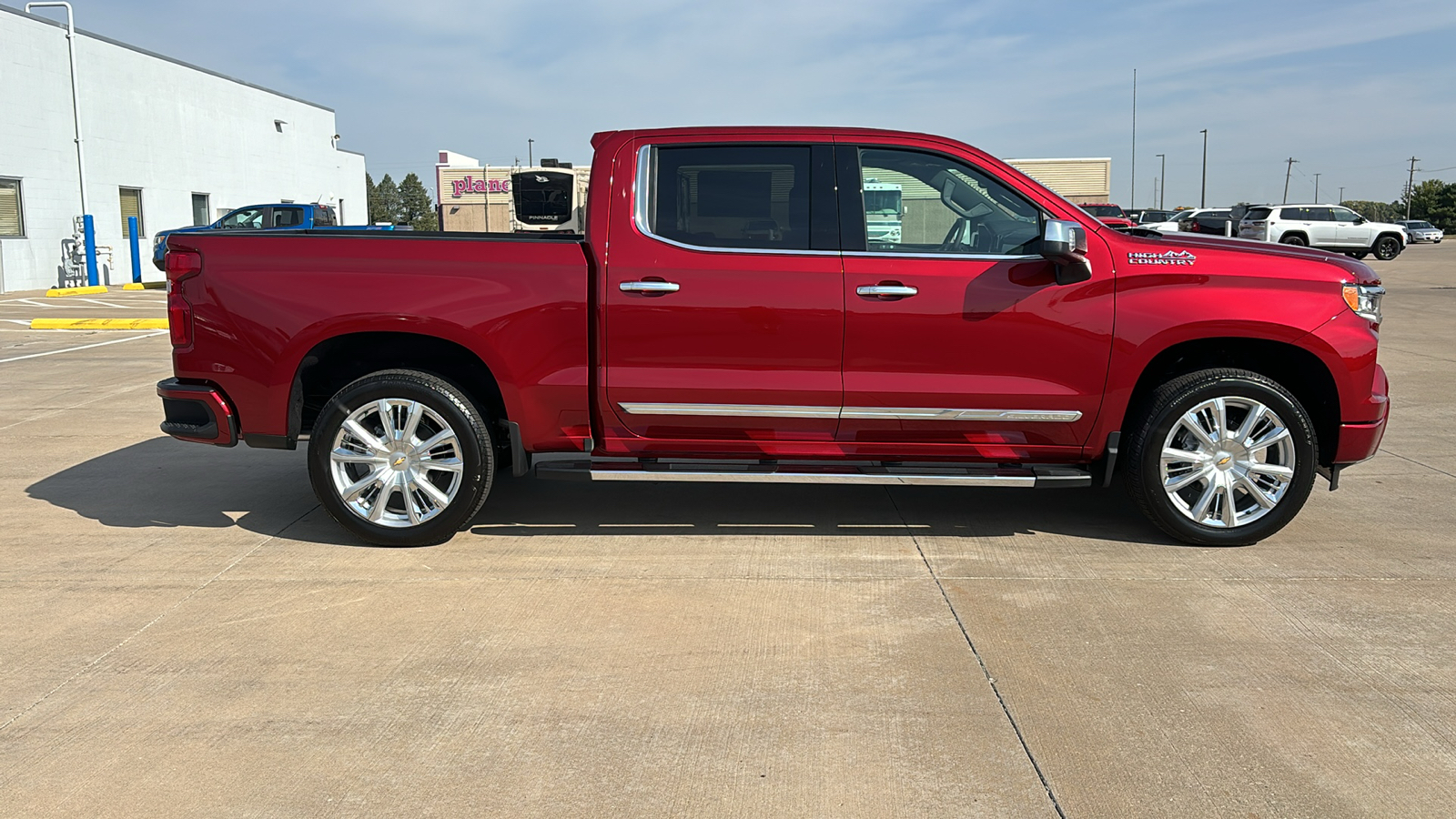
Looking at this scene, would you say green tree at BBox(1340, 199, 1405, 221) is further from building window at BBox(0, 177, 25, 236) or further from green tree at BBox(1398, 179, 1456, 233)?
building window at BBox(0, 177, 25, 236)

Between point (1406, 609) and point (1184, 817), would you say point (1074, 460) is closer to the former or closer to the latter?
point (1406, 609)

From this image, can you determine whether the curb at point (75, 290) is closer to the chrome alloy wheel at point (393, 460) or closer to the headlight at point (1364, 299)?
the chrome alloy wheel at point (393, 460)

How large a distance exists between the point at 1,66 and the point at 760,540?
24451 mm

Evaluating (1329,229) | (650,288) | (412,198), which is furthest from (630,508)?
(412,198)

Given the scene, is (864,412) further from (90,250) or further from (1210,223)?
(1210,223)

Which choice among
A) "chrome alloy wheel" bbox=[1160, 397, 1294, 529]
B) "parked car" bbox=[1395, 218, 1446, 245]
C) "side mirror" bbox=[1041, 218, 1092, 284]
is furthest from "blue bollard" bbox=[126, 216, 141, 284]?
"parked car" bbox=[1395, 218, 1446, 245]

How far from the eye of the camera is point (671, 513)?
5.93 metres

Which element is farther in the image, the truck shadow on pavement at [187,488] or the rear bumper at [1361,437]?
the truck shadow on pavement at [187,488]

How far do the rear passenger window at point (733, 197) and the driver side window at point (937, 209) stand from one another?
12.6 inches

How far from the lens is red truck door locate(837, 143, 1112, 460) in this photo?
198 inches

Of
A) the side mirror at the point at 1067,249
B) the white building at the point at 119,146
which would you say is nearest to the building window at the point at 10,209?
the white building at the point at 119,146

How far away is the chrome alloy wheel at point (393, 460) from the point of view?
5.20 metres

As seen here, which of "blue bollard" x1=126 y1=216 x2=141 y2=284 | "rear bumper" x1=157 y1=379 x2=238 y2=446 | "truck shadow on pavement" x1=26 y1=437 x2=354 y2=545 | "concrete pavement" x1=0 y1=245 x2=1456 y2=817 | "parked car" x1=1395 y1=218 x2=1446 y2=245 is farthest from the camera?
"parked car" x1=1395 y1=218 x2=1446 y2=245

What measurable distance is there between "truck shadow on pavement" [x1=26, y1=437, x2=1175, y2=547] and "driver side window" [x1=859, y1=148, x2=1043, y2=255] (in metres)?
1.45
